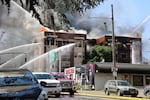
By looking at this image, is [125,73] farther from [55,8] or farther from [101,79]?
[55,8]

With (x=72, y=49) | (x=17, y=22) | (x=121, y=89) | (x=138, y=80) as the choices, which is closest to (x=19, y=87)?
(x=17, y=22)

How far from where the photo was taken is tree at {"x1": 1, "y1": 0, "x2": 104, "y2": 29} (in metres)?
5.75

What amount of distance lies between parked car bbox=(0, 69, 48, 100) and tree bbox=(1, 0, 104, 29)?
4.01 meters

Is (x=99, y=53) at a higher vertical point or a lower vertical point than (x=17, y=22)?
higher

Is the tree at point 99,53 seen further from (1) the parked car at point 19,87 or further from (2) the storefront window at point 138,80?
(1) the parked car at point 19,87

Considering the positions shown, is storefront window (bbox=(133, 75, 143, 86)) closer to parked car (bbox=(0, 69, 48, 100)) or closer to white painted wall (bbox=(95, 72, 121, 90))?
white painted wall (bbox=(95, 72, 121, 90))

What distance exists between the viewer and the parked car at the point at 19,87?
31.7 feet

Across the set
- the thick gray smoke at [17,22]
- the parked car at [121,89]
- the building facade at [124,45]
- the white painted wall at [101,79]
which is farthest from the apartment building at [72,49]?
the thick gray smoke at [17,22]

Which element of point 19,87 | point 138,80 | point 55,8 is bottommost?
point 19,87

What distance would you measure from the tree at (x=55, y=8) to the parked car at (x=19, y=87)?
13.1ft

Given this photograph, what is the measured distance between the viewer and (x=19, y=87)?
9.98 meters

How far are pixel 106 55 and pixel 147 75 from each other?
148 ft

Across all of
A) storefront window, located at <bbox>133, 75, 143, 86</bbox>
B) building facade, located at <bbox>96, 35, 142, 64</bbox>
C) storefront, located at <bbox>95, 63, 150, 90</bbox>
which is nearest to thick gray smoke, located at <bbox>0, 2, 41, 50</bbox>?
storefront, located at <bbox>95, 63, 150, 90</bbox>

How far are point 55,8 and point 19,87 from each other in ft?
15.2
